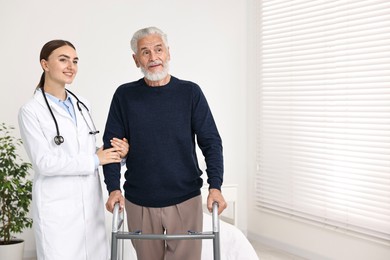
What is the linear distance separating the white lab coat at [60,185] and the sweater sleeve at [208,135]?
470 mm

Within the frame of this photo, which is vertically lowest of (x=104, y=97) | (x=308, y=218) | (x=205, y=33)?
(x=308, y=218)

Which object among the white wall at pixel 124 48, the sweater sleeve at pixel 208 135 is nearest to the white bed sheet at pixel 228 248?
the sweater sleeve at pixel 208 135

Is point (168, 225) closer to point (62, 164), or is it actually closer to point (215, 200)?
point (215, 200)

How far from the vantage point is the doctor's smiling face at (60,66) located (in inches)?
106

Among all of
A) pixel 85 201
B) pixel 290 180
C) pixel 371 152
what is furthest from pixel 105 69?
pixel 85 201

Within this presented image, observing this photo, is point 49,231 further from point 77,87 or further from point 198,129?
point 77,87

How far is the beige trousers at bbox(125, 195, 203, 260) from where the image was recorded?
2594mm

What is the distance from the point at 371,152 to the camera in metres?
4.22

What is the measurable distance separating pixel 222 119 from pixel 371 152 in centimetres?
176

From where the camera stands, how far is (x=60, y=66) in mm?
2684

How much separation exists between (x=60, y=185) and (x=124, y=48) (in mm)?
2778

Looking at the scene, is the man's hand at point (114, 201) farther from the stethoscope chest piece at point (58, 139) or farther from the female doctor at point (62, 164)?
the stethoscope chest piece at point (58, 139)

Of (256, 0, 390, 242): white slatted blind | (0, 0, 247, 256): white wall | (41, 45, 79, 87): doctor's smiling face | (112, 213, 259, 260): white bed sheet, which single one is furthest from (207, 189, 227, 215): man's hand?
(0, 0, 247, 256): white wall

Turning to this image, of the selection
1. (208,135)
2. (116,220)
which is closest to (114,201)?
(116,220)
